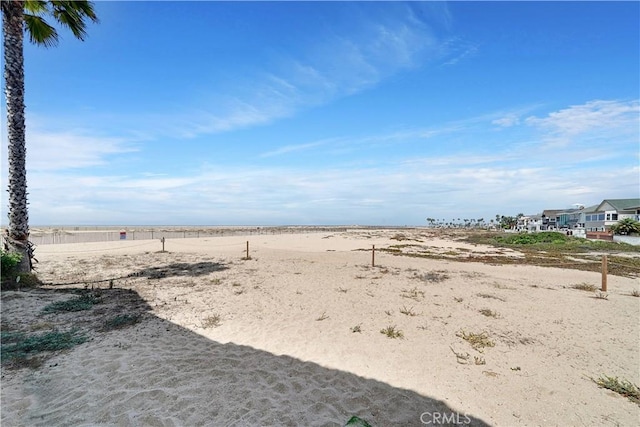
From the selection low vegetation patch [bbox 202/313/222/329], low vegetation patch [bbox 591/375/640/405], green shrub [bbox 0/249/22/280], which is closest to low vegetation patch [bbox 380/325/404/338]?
low vegetation patch [bbox 591/375/640/405]

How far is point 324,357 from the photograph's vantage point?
5.76 m

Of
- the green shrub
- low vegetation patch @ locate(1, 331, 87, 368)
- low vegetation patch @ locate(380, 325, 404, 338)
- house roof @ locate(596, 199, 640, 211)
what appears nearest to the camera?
low vegetation patch @ locate(1, 331, 87, 368)

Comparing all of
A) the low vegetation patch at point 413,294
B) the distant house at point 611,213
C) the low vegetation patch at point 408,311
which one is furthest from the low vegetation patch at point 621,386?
the distant house at point 611,213

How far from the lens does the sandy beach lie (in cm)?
407

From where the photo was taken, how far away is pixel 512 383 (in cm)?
494

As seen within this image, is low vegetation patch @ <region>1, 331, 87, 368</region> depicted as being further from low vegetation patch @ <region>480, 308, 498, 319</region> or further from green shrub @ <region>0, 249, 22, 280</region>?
low vegetation patch @ <region>480, 308, 498, 319</region>

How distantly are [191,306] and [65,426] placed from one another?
5212 millimetres

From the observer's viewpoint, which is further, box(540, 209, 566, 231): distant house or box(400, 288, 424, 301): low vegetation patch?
box(540, 209, 566, 231): distant house

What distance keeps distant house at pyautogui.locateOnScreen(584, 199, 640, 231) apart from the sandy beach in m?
47.6

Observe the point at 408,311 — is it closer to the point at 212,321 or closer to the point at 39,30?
the point at 212,321

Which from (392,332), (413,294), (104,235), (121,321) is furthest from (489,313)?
(104,235)

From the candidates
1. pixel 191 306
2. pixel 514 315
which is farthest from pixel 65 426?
pixel 514 315

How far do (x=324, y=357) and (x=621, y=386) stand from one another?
484cm

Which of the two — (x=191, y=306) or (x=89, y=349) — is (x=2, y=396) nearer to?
(x=89, y=349)
